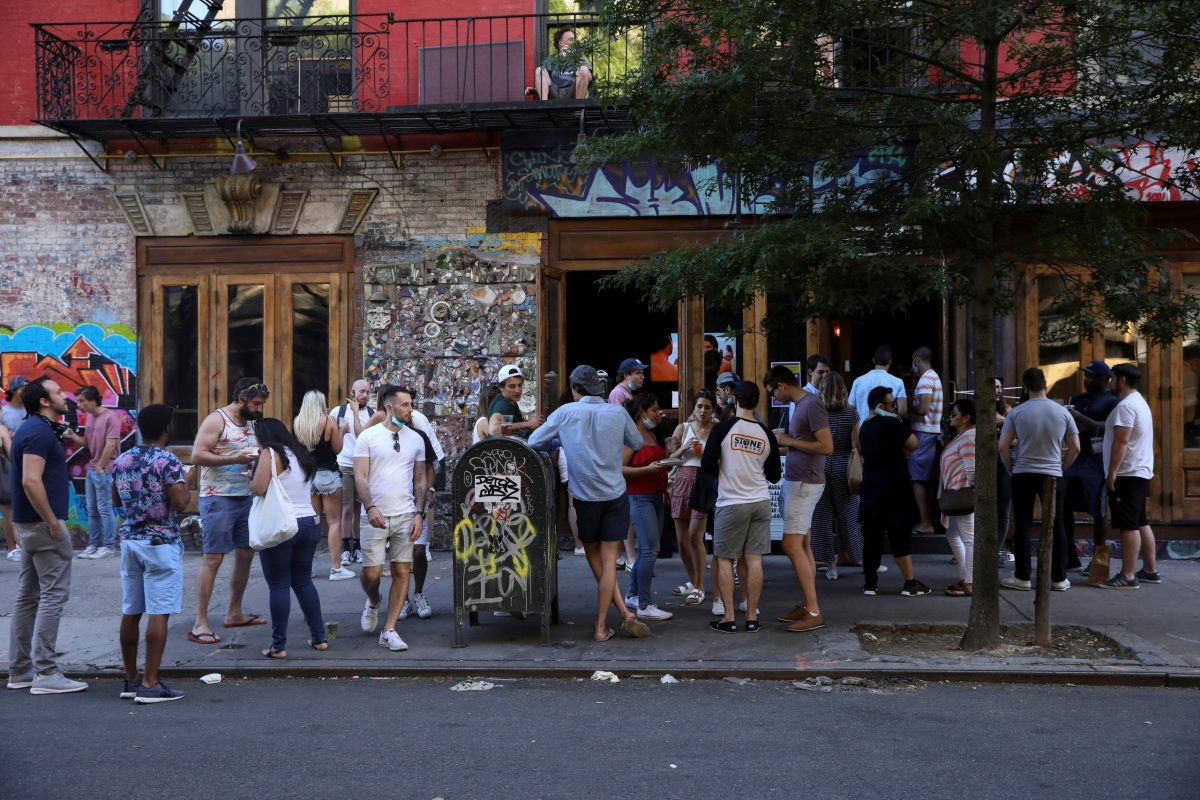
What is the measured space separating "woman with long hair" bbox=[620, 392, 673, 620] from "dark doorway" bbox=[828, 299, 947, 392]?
246 inches

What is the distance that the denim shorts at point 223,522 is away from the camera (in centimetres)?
894

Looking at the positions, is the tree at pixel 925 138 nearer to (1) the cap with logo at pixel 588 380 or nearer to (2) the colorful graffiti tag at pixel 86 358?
(1) the cap with logo at pixel 588 380

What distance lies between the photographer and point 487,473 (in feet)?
27.2

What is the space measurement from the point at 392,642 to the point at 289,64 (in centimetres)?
812

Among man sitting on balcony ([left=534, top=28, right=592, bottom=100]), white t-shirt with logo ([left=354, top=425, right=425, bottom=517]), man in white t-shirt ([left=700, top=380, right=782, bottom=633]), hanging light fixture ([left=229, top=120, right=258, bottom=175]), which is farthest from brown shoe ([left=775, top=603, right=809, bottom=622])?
hanging light fixture ([left=229, top=120, right=258, bottom=175])

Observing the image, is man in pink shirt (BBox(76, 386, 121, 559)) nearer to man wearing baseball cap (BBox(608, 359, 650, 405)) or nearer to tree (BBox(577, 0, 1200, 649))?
man wearing baseball cap (BBox(608, 359, 650, 405))

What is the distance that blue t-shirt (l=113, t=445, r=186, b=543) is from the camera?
6965 millimetres

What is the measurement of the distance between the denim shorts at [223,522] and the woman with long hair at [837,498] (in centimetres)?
495

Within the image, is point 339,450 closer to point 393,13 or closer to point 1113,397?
point 393,13

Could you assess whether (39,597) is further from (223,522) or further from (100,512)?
(100,512)

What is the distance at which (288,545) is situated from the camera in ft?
26.2

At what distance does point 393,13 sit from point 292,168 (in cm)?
212

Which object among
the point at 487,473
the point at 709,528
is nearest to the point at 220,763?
the point at 487,473

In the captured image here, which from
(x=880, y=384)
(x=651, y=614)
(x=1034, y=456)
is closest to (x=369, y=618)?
(x=651, y=614)
